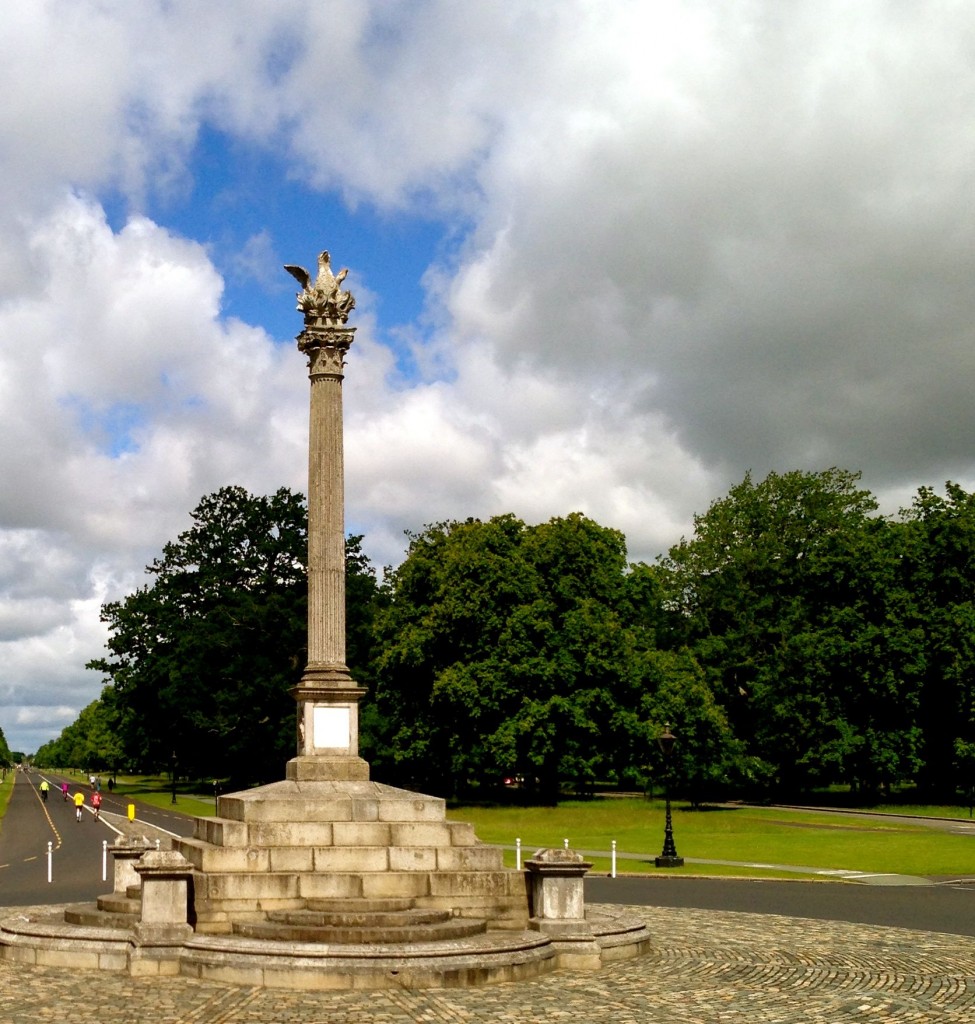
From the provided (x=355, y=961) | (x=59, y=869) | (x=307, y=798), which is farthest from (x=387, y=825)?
(x=59, y=869)

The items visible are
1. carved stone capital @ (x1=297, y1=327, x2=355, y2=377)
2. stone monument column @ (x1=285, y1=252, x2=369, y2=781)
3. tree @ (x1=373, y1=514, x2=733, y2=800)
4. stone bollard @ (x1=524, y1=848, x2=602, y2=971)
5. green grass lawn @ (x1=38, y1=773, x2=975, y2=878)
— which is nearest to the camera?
stone bollard @ (x1=524, y1=848, x2=602, y2=971)

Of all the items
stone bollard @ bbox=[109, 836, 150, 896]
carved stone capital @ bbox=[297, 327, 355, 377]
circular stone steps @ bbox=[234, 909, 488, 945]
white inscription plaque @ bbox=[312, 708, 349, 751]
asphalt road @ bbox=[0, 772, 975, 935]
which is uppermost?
carved stone capital @ bbox=[297, 327, 355, 377]

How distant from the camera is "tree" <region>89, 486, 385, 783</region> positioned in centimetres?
6794

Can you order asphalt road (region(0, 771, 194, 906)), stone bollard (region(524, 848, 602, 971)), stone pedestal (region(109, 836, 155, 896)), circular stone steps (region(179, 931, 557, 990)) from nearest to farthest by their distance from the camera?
1. circular stone steps (region(179, 931, 557, 990))
2. stone bollard (region(524, 848, 602, 971))
3. stone pedestal (region(109, 836, 155, 896))
4. asphalt road (region(0, 771, 194, 906))

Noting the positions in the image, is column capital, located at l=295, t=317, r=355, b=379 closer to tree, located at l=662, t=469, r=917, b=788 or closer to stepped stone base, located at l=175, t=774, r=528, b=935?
stepped stone base, located at l=175, t=774, r=528, b=935

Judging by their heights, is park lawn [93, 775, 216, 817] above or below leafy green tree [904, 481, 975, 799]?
below

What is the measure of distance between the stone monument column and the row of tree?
34.5 m

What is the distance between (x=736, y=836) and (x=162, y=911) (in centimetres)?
3045

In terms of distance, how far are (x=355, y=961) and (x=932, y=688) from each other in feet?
169

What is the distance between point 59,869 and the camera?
32.6m

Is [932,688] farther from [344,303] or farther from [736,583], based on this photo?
[344,303]

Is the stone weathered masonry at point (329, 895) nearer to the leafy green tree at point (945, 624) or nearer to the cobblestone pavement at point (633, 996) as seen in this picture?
the cobblestone pavement at point (633, 996)

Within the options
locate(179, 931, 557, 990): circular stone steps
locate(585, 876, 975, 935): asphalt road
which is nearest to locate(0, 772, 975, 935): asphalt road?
locate(585, 876, 975, 935): asphalt road

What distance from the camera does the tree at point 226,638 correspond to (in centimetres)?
6794
